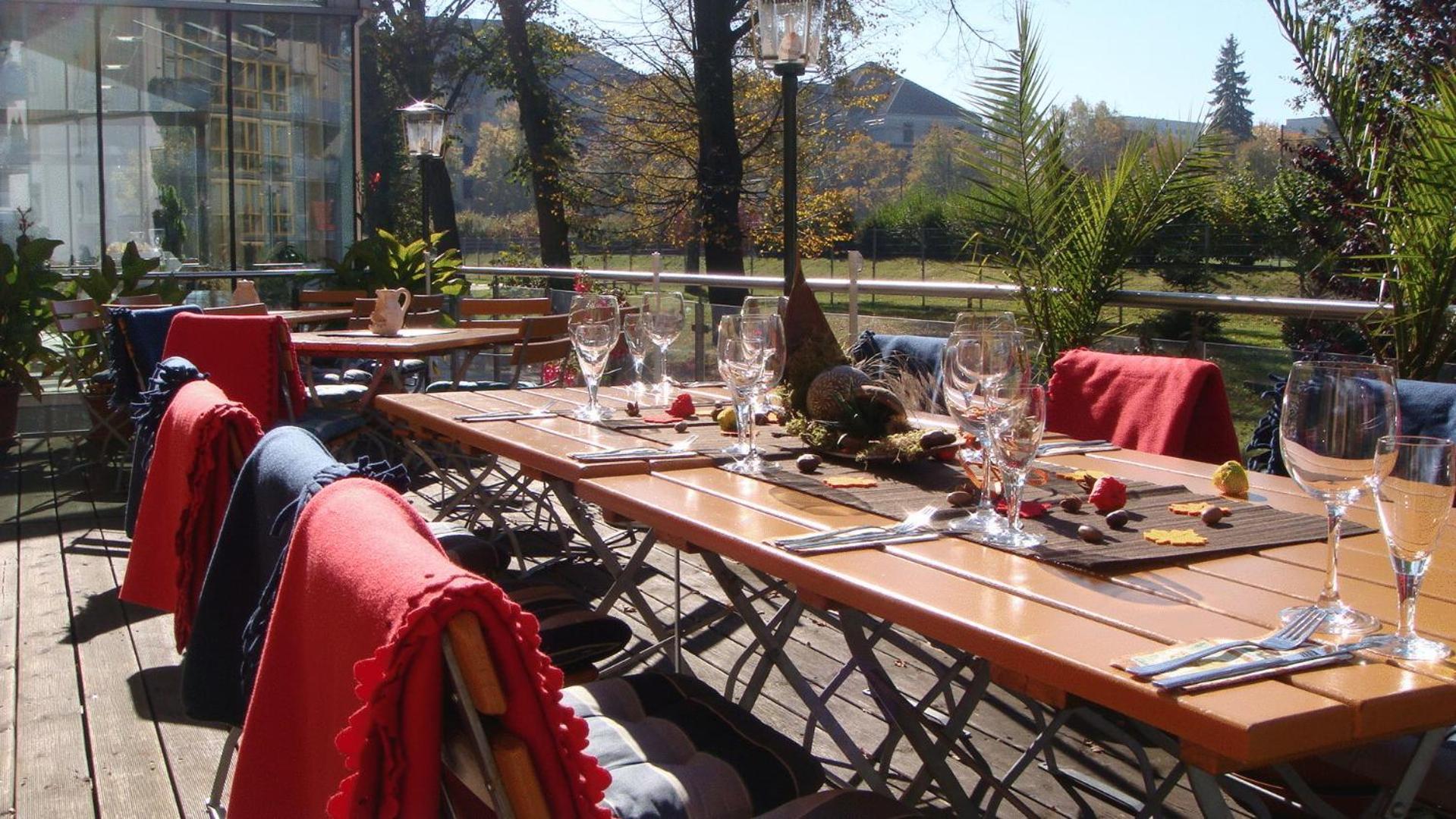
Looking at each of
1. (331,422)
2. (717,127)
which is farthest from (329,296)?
(717,127)

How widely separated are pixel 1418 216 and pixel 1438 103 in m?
0.35

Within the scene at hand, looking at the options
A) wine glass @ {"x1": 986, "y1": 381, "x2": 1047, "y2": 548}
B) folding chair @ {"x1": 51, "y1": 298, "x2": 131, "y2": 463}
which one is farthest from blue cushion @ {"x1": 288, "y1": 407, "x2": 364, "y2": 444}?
wine glass @ {"x1": 986, "y1": 381, "x2": 1047, "y2": 548}

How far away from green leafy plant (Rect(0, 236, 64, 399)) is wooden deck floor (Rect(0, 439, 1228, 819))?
273 cm

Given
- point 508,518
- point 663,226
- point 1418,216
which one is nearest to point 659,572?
point 508,518

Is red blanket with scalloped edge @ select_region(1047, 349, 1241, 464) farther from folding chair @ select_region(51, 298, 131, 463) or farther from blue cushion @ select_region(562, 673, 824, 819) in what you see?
folding chair @ select_region(51, 298, 131, 463)

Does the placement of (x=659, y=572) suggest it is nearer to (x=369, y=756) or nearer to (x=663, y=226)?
(x=369, y=756)

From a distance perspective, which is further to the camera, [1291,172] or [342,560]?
[1291,172]

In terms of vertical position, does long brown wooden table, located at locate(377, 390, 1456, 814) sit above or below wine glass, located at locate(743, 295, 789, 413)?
below

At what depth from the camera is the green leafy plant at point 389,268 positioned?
32.7ft

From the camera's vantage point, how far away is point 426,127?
970 cm

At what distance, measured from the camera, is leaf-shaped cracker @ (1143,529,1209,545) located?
164cm

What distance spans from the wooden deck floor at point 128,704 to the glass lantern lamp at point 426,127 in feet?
18.1

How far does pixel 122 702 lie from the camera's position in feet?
10.3

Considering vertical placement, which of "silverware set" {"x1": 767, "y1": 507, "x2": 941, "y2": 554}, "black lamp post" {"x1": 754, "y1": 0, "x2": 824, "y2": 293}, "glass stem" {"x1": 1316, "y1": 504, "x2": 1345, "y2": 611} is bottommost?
"silverware set" {"x1": 767, "y1": 507, "x2": 941, "y2": 554}
